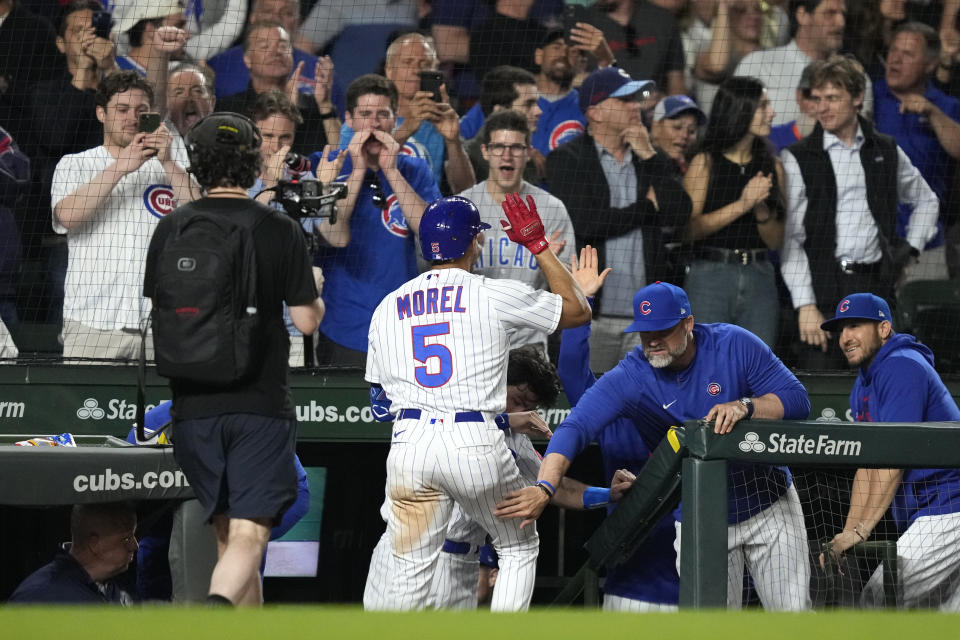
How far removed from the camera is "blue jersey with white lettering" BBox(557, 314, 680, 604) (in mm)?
4484

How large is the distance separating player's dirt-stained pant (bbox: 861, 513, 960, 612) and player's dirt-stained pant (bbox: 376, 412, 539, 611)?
59.2 inches

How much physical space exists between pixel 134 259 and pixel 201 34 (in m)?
1.51

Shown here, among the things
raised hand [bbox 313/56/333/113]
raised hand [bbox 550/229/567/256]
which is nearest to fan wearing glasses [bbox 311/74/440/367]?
raised hand [bbox 313/56/333/113]

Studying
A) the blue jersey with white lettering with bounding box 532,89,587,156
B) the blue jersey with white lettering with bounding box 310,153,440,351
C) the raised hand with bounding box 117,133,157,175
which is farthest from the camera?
the blue jersey with white lettering with bounding box 532,89,587,156

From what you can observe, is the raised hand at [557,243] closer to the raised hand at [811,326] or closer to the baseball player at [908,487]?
the baseball player at [908,487]

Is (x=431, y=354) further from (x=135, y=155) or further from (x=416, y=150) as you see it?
(x=416, y=150)

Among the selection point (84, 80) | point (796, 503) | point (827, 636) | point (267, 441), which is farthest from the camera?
point (84, 80)

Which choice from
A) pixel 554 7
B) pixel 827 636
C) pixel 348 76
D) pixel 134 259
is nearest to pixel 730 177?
pixel 554 7

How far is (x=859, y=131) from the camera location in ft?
22.0

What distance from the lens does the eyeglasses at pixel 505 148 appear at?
6.18 metres

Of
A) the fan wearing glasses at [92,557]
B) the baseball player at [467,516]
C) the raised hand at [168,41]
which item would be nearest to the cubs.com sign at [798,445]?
the baseball player at [467,516]

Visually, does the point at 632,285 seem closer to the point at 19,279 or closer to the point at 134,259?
the point at 134,259

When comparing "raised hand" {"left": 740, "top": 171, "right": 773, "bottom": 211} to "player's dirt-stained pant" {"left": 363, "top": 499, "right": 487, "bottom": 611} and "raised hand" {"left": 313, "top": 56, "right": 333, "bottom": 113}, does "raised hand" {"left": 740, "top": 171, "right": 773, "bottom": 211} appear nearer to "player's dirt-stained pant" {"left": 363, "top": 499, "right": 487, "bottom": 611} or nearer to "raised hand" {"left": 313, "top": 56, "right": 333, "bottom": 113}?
"raised hand" {"left": 313, "top": 56, "right": 333, "bottom": 113}

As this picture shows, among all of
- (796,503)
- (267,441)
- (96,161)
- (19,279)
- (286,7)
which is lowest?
(796,503)
